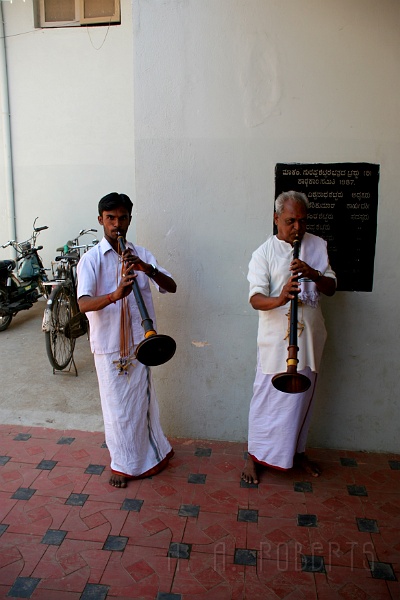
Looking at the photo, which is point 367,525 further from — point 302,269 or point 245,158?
point 245,158

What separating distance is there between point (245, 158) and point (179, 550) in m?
2.45

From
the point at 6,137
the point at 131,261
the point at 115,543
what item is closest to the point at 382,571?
the point at 115,543

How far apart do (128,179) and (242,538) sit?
5.75m

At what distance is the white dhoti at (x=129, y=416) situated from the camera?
3406 millimetres

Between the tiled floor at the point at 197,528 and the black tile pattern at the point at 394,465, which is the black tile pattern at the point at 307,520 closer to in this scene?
the tiled floor at the point at 197,528

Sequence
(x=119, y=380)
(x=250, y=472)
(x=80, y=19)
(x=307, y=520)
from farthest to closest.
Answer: (x=80, y=19)
(x=250, y=472)
(x=119, y=380)
(x=307, y=520)

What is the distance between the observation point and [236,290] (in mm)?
3834

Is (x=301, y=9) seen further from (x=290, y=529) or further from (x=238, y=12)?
(x=290, y=529)

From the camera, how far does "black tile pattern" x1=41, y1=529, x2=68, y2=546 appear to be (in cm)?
291

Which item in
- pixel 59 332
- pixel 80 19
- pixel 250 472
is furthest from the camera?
pixel 80 19

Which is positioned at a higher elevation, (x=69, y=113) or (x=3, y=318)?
(x=69, y=113)

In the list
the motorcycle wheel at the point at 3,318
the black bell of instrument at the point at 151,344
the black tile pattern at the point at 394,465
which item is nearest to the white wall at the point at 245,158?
the black tile pattern at the point at 394,465

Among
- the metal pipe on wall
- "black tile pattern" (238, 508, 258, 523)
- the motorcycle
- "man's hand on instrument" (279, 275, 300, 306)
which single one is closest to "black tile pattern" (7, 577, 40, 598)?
"black tile pattern" (238, 508, 258, 523)

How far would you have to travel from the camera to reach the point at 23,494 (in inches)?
132
